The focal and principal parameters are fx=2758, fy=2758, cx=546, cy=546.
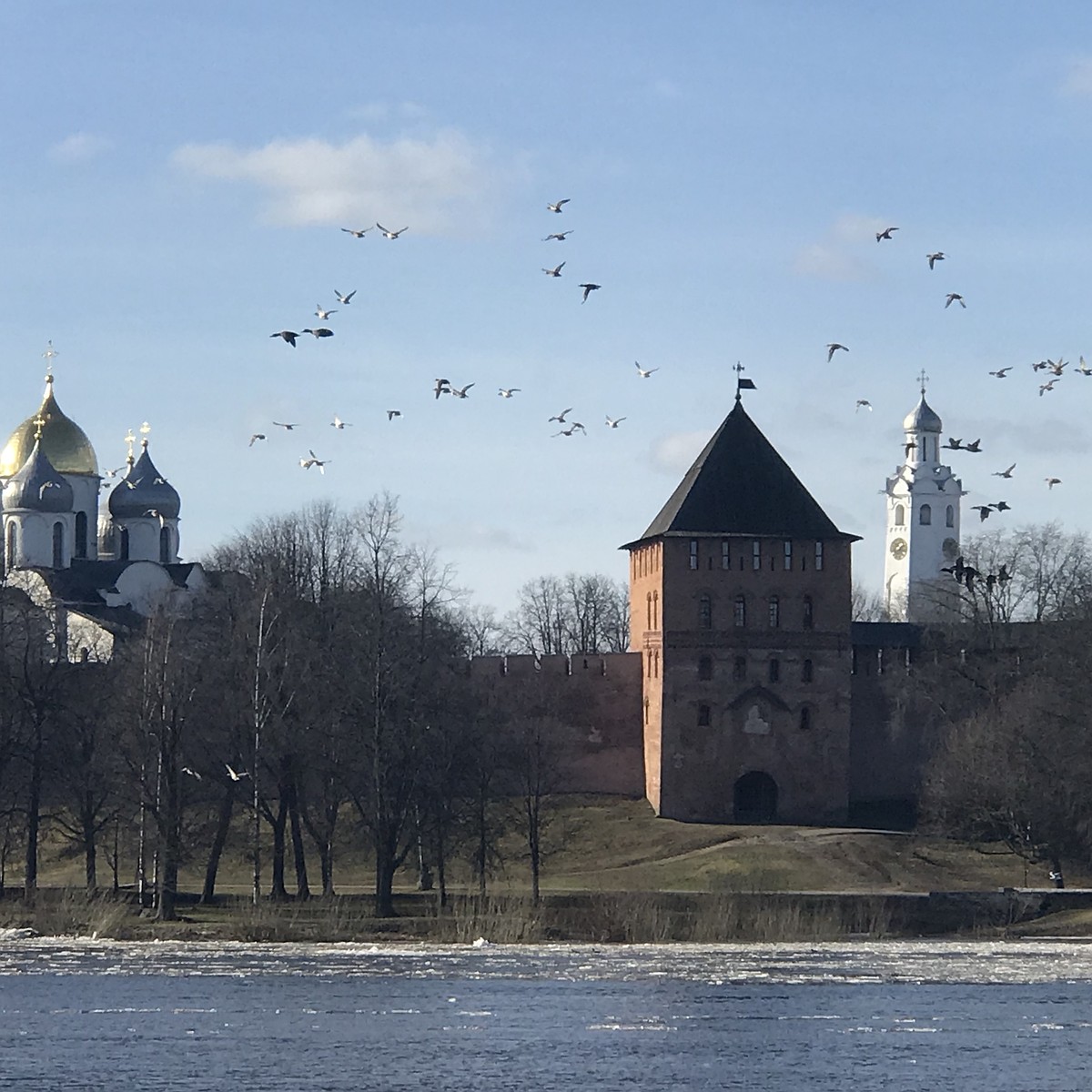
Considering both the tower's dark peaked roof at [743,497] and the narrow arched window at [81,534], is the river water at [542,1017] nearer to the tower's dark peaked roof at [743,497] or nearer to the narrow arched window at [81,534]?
the tower's dark peaked roof at [743,497]

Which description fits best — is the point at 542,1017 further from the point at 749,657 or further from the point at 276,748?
the point at 749,657

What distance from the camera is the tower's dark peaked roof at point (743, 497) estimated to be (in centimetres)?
7094

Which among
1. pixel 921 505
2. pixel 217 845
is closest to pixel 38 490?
pixel 217 845

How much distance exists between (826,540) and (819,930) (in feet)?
69.0

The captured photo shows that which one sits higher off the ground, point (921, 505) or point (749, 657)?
point (921, 505)

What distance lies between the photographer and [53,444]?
97.6 meters

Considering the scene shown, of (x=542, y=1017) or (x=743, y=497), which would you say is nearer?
(x=542, y=1017)

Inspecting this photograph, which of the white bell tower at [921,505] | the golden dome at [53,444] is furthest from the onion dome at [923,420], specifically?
the golden dome at [53,444]

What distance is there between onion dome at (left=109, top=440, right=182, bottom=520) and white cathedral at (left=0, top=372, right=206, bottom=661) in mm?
33

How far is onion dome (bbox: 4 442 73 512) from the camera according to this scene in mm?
94375

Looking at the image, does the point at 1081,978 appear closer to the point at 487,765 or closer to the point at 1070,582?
the point at 487,765

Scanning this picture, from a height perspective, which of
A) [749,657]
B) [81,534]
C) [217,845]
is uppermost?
[81,534]

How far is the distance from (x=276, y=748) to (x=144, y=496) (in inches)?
1723

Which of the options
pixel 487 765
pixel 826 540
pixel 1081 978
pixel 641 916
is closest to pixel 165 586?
pixel 826 540
